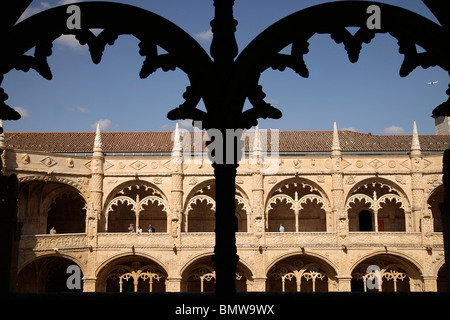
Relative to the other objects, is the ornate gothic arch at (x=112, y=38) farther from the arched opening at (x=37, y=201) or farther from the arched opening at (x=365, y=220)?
the arched opening at (x=365, y=220)

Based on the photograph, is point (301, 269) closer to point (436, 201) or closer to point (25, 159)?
point (436, 201)

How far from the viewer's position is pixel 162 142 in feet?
96.3

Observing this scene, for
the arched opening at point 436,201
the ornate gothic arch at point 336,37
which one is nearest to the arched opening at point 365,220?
the arched opening at point 436,201

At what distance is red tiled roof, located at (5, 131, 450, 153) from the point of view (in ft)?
92.7

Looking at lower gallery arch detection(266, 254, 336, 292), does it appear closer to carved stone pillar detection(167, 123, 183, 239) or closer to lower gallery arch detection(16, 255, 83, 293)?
carved stone pillar detection(167, 123, 183, 239)

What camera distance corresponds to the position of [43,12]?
2818mm

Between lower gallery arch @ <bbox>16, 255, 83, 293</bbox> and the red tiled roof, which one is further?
the red tiled roof

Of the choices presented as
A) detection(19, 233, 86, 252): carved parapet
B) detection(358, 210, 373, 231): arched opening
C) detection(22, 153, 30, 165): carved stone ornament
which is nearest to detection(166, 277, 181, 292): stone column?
detection(19, 233, 86, 252): carved parapet

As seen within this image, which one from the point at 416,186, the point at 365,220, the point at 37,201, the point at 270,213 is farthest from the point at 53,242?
the point at 416,186

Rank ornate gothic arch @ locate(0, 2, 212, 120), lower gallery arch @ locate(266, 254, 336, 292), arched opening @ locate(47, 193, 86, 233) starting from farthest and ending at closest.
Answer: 1. arched opening @ locate(47, 193, 86, 233)
2. lower gallery arch @ locate(266, 254, 336, 292)
3. ornate gothic arch @ locate(0, 2, 212, 120)

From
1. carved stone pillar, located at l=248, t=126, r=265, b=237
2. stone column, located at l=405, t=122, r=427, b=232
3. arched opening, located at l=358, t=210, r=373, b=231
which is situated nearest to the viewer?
carved stone pillar, located at l=248, t=126, r=265, b=237

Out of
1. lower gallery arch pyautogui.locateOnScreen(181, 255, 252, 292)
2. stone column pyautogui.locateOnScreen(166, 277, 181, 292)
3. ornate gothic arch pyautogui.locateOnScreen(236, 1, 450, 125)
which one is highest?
ornate gothic arch pyautogui.locateOnScreen(236, 1, 450, 125)

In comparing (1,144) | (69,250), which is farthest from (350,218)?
(1,144)

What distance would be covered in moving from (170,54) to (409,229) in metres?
23.2
